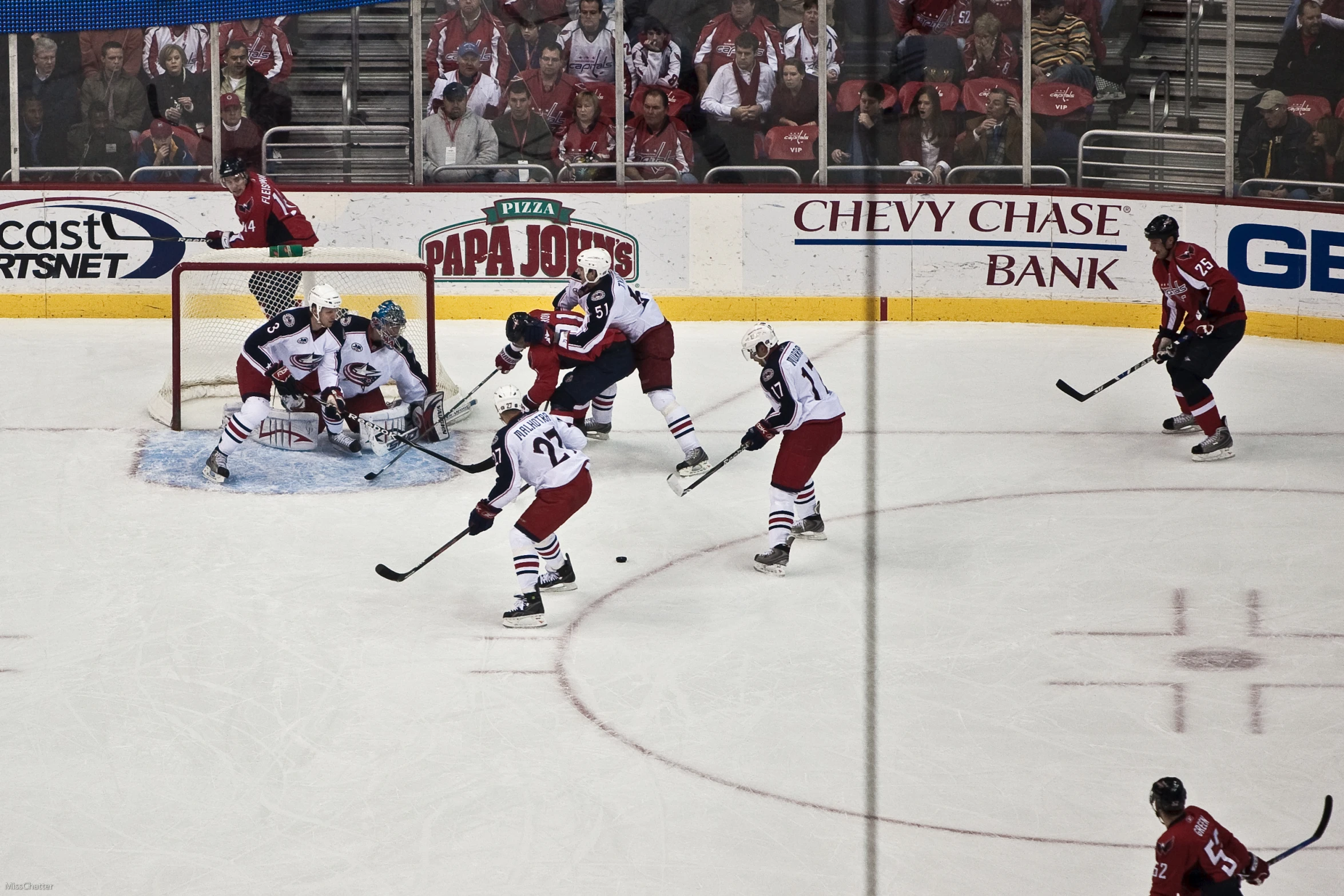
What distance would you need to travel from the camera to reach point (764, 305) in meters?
11.3

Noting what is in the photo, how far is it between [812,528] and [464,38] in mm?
5273

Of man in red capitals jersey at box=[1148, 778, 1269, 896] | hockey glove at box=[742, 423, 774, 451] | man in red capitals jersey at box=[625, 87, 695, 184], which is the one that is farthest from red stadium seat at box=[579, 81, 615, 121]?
man in red capitals jersey at box=[1148, 778, 1269, 896]

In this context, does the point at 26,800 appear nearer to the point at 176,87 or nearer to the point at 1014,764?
the point at 1014,764

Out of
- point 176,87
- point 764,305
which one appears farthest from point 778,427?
point 176,87

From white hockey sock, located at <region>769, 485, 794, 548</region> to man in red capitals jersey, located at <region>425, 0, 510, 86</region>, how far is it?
533 cm

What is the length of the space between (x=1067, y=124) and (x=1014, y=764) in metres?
6.77

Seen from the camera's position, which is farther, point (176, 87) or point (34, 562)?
point (176, 87)

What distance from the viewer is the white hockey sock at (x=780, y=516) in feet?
22.5

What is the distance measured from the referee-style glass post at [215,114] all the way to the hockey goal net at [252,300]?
2069mm

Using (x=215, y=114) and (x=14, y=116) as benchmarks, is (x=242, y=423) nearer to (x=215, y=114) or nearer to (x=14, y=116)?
(x=215, y=114)

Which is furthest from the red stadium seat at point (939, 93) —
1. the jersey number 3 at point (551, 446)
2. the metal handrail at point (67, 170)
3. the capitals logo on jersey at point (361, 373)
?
the jersey number 3 at point (551, 446)

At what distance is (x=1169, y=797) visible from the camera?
4082 millimetres

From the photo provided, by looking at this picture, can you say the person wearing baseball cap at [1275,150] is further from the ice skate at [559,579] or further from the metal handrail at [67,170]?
the metal handrail at [67,170]

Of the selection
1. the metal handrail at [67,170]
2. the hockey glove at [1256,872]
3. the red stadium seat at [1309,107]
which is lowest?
the hockey glove at [1256,872]
